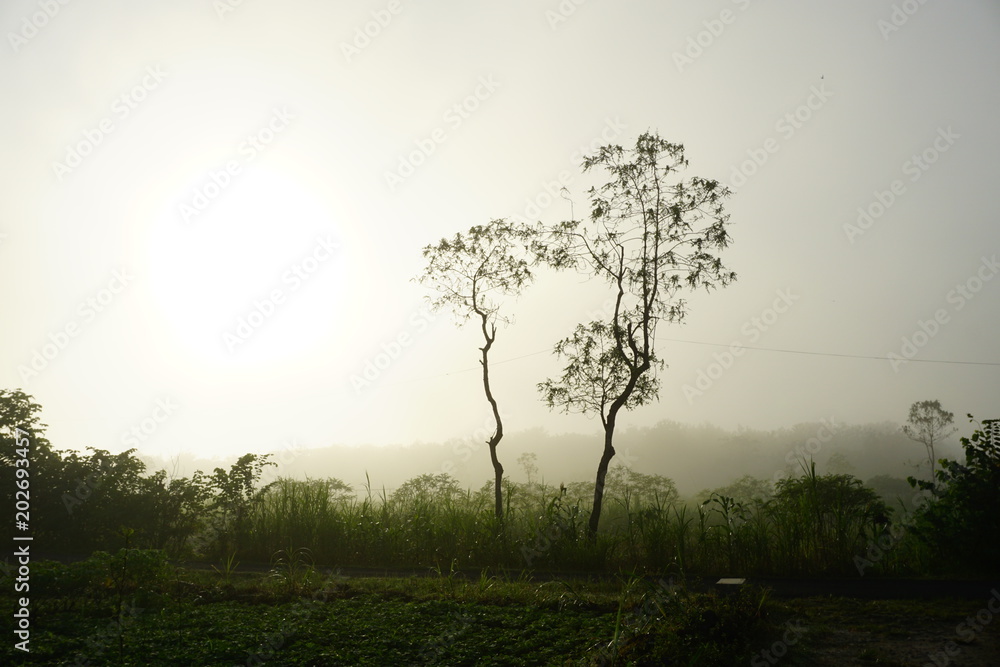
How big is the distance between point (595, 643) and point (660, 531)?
17.5ft

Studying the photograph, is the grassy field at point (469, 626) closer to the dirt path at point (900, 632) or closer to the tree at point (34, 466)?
the dirt path at point (900, 632)

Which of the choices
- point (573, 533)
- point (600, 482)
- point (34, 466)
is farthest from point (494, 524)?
point (34, 466)

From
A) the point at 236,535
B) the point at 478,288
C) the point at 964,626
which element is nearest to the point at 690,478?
the point at 478,288

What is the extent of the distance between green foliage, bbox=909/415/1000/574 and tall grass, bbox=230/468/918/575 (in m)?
0.48

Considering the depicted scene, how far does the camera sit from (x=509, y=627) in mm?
5848

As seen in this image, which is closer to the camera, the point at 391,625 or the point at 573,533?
the point at 391,625

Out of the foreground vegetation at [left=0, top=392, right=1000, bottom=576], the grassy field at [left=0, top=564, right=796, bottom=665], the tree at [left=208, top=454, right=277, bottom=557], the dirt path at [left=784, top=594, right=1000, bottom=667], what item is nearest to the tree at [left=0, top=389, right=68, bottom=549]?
the foreground vegetation at [left=0, top=392, right=1000, bottom=576]

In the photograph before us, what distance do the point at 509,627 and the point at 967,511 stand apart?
22.1 feet

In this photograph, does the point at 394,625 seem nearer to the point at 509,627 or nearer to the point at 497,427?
the point at 509,627

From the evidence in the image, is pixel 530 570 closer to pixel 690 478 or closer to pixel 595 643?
pixel 595 643

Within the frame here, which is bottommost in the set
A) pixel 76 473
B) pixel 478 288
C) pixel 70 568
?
pixel 70 568

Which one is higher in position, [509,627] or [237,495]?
[237,495]

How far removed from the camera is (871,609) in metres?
6.16

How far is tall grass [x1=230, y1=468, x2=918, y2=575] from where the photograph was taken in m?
8.91
